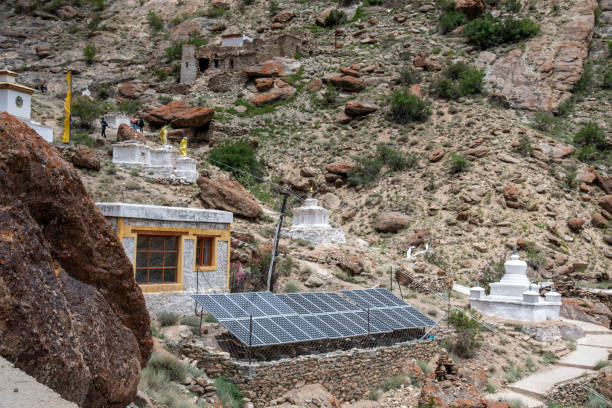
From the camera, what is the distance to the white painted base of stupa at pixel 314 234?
90.9ft

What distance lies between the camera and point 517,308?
2084 centimetres

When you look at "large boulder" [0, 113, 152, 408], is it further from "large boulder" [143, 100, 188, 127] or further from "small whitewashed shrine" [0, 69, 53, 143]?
"large boulder" [143, 100, 188, 127]

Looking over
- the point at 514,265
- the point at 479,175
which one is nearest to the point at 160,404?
the point at 514,265

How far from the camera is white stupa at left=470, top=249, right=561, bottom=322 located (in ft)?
67.8

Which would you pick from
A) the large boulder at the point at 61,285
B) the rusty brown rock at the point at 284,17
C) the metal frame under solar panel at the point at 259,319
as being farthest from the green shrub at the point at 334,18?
the large boulder at the point at 61,285

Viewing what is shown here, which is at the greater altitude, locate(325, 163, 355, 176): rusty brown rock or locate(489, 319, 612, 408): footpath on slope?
locate(325, 163, 355, 176): rusty brown rock

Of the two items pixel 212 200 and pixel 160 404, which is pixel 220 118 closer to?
pixel 212 200

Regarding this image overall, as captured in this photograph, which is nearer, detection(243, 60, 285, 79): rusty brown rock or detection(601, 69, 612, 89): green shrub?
detection(601, 69, 612, 89): green shrub

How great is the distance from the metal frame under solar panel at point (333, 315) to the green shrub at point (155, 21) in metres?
58.1

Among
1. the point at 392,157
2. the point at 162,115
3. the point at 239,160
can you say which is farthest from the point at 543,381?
the point at 162,115

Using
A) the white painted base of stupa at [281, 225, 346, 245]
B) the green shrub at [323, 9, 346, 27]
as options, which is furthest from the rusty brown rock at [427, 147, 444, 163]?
the green shrub at [323, 9, 346, 27]

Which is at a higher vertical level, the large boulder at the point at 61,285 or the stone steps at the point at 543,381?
the large boulder at the point at 61,285

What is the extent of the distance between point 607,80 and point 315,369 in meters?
41.7

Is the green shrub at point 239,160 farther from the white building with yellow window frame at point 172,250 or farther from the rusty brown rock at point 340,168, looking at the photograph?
the white building with yellow window frame at point 172,250
